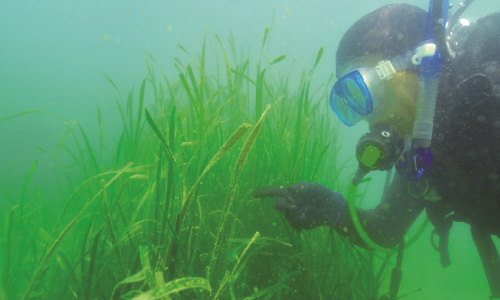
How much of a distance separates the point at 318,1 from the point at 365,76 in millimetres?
56619

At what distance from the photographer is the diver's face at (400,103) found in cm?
202

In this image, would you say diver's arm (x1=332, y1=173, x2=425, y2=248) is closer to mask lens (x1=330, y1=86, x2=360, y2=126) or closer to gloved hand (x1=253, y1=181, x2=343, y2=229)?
gloved hand (x1=253, y1=181, x2=343, y2=229)

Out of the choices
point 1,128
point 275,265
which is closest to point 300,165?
point 275,265

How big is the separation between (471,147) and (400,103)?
55 centimetres

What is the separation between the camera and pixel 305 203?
6.12 ft

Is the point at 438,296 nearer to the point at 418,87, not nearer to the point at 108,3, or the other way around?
the point at 418,87

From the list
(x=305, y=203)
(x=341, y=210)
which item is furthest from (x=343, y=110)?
(x=305, y=203)

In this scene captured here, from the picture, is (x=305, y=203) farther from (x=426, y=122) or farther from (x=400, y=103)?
(x=400, y=103)

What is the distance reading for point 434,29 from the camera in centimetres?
183

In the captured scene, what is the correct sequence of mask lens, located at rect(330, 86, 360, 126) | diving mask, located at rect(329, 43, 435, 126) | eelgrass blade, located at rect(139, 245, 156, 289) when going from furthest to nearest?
→ 1. mask lens, located at rect(330, 86, 360, 126)
2. diving mask, located at rect(329, 43, 435, 126)
3. eelgrass blade, located at rect(139, 245, 156, 289)

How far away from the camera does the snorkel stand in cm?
176

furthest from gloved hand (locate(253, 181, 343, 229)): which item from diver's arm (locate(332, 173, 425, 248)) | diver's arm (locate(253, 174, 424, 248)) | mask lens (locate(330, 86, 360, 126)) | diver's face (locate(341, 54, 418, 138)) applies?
mask lens (locate(330, 86, 360, 126))

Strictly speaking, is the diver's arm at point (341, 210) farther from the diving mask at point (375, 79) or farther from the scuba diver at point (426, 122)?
the diving mask at point (375, 79)

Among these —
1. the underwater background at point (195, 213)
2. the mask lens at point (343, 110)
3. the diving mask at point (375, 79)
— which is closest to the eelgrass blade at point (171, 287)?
the underwater background at point (195, 213)
